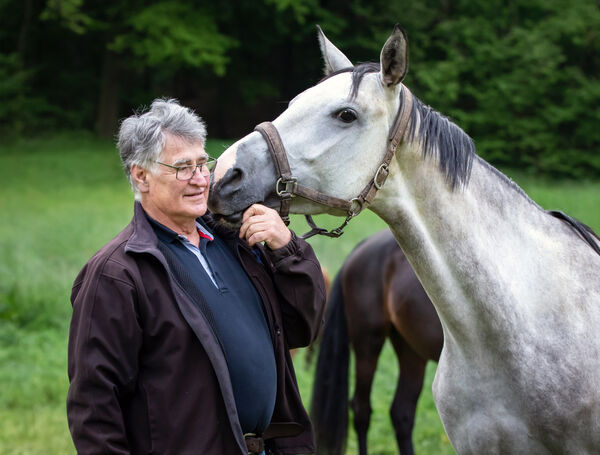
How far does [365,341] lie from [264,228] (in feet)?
8.79

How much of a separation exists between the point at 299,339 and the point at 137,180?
2.57 feet

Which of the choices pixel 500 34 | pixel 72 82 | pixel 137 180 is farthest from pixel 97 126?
pixel 137 180

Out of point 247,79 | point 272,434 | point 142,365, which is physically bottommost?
point 272,434

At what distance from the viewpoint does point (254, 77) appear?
23422 mm

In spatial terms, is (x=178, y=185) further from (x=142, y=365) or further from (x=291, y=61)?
(x=291, y=61)

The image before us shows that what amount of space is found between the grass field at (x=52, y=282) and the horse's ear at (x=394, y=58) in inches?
27.5

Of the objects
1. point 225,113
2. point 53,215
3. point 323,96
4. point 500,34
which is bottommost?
point 53,215

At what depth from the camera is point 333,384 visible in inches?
181

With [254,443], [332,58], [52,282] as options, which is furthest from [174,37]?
[254,443]

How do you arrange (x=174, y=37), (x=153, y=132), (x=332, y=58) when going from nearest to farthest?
(x=153, y=132) → (x=332, y=58) → (x=174, y=37)

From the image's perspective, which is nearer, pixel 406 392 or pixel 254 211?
Result: pixel 254 211

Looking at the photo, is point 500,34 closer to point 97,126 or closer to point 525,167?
point 525,167

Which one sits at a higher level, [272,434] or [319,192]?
[319,192]

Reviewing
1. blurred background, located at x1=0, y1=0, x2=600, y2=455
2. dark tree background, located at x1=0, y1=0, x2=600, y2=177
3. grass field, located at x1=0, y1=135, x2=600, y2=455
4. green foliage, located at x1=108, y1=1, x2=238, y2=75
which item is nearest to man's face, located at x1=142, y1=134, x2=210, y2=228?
grass field, located at x1=0, y1=135, x2=600, y2=455
